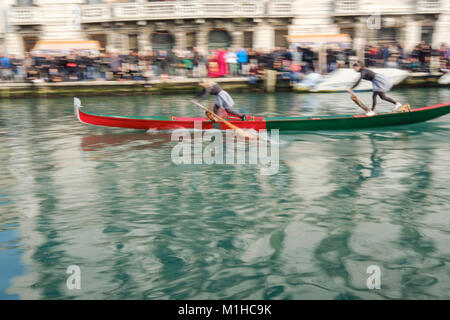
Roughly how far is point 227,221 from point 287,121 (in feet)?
22.3

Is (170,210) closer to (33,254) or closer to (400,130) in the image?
(33,254)

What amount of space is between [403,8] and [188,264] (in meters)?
28.0

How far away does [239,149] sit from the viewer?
12.3 metres

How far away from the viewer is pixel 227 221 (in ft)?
24.6

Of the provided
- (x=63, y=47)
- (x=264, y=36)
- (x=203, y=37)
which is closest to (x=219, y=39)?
(x=203, y=37)

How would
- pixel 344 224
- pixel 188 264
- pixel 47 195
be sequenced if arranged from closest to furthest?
1. pixel 188 264
2. pixel 344 224
3. pixel 47 195

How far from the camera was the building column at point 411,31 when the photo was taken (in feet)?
99.7

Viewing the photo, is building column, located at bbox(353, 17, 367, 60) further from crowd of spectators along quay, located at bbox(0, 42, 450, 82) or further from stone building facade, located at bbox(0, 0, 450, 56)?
crowd of spectators along quay, located at bbox(0, 42, 450, 82)

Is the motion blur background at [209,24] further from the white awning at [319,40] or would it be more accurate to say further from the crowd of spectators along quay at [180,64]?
the crowd of spectators along quay at [180,64]

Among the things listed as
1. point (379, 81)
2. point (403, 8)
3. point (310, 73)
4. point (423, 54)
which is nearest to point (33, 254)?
point (379, 81)

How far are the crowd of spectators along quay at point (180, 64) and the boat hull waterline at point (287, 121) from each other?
1090 centimetres

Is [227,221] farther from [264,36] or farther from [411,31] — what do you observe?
[411,31]

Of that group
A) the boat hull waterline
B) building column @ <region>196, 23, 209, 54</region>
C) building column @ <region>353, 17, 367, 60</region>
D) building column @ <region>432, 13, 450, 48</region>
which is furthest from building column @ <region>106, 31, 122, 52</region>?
building column @ <region>432, 13, 450, 48</region>

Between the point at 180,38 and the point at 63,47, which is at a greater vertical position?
the point at 180,38
